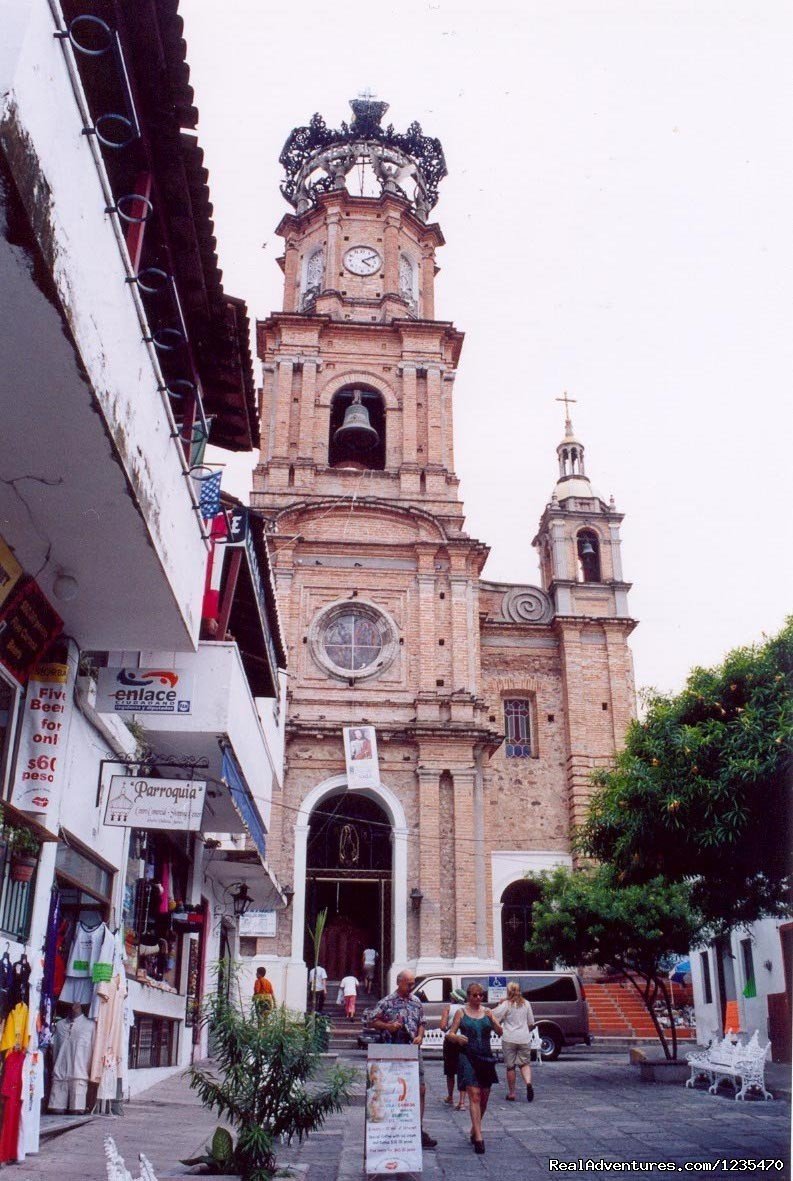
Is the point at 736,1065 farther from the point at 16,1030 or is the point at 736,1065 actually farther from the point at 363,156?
the point at 363,156

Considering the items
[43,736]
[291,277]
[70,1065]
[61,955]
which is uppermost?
[291,277]

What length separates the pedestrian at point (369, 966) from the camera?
84.9ft

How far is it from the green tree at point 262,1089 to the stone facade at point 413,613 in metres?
19.3

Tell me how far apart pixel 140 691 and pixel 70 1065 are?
333cm

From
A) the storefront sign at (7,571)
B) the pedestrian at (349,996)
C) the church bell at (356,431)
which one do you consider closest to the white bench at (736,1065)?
the storefront sign at (7,571)

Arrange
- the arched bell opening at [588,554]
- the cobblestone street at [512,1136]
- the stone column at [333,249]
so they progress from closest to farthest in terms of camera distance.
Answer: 1. the cobblestone street at [512,1136]
2. the arched bell opening at [588,554]
3. the stone column at [333,249]

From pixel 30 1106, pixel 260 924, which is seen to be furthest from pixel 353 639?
pixel 30 1106

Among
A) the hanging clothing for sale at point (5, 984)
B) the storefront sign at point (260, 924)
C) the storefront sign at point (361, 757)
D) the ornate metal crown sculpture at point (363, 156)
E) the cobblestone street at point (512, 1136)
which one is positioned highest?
the ornate metal crown sculpture at point (363, 156)

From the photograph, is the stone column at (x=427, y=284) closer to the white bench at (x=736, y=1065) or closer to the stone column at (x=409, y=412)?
the stone column at (x=409, y=412)

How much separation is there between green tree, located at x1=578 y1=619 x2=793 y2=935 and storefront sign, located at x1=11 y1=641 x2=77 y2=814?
193 inches

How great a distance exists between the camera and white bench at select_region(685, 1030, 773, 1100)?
40.0ft

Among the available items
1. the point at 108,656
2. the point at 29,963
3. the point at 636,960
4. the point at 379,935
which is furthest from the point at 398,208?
the point at 29,963

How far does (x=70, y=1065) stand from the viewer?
950 cm

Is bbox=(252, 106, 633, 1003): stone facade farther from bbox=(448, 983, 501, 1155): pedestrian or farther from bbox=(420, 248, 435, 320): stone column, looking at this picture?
bbox=(448, 983, 501, 1155): pedestrian
